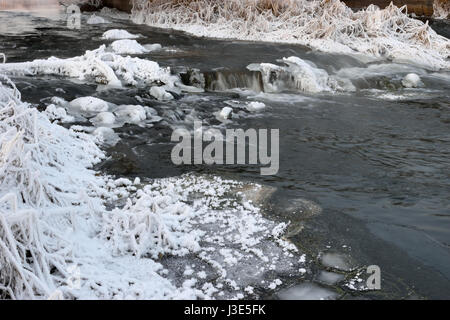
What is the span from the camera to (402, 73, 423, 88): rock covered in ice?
10047 millimetres

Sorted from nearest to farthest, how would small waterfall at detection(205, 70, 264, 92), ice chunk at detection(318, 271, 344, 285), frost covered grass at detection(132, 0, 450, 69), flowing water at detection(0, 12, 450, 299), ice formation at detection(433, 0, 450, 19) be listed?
ice chunk at detection(318, 271, 344, 285), flowing water at detection(0, 12, 450, 299), small waterfall at detection(205, 70, 264, 92), frost covered grass at detection(132, 0, 450, 69), ice formation at detection(433, 0, 450, 19)

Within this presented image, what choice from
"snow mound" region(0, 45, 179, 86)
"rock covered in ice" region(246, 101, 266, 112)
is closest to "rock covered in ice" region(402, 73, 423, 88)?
"rock covered in ice" region(246, 101, 266, 112)

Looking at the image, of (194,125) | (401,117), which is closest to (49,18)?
(194,125)

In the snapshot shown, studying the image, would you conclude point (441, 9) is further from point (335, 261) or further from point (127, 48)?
point (335, 261)

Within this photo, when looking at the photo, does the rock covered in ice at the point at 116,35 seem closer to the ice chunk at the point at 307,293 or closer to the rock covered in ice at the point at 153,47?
the rock covered in ice at the point at 153,47

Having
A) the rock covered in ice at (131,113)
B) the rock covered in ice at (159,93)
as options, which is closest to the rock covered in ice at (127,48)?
the rock covered in ice at (159,93)

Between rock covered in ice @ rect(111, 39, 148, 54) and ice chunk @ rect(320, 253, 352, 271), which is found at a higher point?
rock covered in ice @ rect(111, 39, 148, 54)

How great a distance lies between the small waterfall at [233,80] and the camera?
30.3 feet

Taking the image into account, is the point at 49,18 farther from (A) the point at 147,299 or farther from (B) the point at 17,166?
(A) the point at 147,299

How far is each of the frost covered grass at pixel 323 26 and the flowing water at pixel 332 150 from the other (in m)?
1.05

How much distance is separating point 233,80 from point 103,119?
3.52 meters

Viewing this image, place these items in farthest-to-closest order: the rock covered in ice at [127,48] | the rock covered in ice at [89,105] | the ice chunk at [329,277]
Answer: the rock covered in ice at [127,48] → the rock covered in ice at [89,105] → the ice chunk at [329,277]

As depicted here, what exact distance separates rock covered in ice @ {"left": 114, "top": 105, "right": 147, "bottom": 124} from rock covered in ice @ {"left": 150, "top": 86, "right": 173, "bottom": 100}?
2.73 ft

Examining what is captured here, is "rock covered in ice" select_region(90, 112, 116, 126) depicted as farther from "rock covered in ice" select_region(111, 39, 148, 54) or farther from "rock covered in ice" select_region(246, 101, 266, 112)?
"rock covered in ice" select_region(111, 39, 148, 54)
